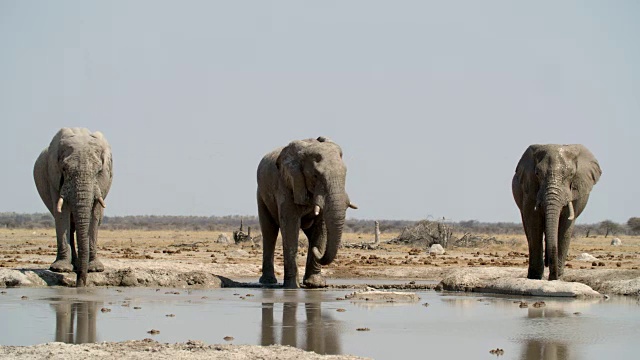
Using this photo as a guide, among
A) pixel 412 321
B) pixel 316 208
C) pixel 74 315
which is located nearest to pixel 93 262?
pixel 316 208

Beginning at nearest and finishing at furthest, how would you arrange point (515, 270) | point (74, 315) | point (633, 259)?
point (74, 315)
point (515, 270)
point (633, 259)

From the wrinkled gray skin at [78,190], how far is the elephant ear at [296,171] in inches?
177

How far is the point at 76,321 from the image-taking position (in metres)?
18.9

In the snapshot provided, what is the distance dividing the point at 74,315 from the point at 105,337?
10.4ft

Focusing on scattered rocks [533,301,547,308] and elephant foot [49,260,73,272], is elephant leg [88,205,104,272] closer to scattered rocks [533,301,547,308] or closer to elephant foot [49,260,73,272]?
elephant foot [49,260,73,272]

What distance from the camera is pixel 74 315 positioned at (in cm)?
1981

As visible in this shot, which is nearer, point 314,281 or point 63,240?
point 63,240

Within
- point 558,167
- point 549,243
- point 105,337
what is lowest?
point 105,337

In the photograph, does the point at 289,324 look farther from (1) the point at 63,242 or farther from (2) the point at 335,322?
(1) the point at 63,242

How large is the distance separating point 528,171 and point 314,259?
5665mm

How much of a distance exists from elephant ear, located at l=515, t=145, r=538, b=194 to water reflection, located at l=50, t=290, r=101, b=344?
10.9 metres

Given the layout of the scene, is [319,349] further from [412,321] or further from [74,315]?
[74,315]

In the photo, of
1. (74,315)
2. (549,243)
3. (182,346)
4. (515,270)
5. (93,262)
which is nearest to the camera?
(182,346)

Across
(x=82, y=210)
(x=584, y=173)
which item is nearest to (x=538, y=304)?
(x=584, y=173)
